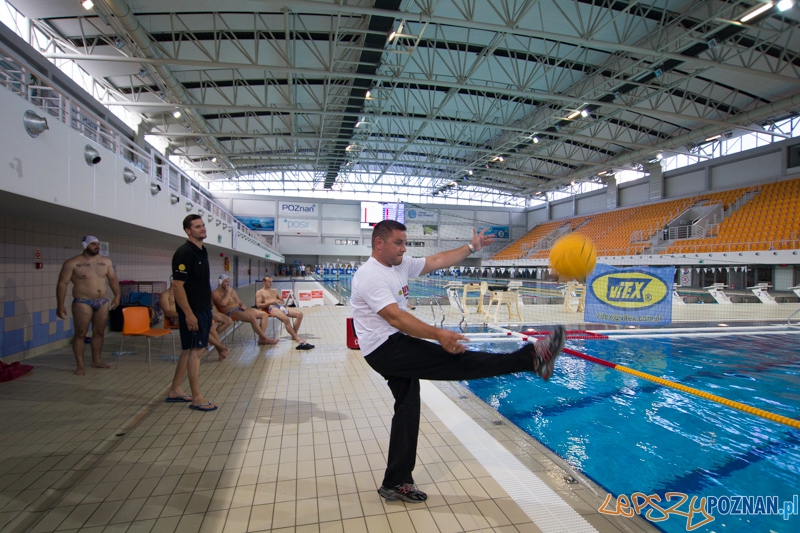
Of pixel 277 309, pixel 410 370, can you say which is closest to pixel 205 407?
pixel 410 370

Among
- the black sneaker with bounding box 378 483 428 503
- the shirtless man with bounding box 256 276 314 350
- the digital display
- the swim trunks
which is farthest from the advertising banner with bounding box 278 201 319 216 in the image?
the black sneaker with bounding box 378 483 428 503

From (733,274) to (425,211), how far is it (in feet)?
79.9

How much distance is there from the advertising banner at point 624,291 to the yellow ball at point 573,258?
4366 millimetres

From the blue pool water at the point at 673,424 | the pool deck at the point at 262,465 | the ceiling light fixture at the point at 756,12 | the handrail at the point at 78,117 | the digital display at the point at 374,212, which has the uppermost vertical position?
the ceiling light fixture at the point at 756,12

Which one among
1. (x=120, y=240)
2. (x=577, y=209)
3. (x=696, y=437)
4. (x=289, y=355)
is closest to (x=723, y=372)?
(x=696, y=437)

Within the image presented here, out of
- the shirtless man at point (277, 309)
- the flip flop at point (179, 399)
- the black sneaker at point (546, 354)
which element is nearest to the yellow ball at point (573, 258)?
the black sneaker at point (546, 354)

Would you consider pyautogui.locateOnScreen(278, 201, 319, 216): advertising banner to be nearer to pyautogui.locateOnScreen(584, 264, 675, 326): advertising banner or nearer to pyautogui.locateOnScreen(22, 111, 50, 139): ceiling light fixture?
pyautogui.locateOnScreen(584, 264, 675, 326): advertising banner

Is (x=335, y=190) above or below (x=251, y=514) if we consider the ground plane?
above

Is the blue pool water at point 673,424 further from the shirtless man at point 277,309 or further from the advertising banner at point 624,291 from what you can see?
the shirtless man at point 277,309

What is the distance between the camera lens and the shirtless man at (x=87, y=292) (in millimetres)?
4445

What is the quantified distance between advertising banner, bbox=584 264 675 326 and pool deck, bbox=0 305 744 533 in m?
4.48

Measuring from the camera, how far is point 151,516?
1.91m

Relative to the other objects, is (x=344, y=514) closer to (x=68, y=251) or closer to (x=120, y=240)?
(x=68, y=251)

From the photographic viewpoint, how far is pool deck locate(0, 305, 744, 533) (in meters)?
1.91
